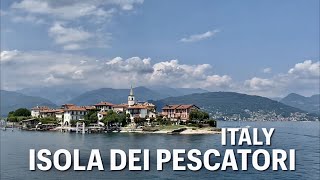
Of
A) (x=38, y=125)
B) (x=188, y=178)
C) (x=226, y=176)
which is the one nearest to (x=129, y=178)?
(x=188, y=178)

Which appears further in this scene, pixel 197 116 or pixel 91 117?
pixel 91 117

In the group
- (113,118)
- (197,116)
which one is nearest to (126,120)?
(113,118)

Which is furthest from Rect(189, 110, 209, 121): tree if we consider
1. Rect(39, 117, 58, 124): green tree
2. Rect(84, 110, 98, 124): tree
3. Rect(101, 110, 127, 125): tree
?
Rect(39, 117, 58, 124): green tree

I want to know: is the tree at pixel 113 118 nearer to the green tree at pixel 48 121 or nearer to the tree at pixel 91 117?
the tree at pixel 91 117

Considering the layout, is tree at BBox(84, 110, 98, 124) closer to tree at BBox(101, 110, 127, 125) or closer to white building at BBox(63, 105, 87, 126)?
white building at BBox(63, 105, 87, 126)

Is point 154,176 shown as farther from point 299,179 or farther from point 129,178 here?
point 299,179

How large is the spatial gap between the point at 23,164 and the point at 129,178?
1249 cm

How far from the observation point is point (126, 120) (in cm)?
11712

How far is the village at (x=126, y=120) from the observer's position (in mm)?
107750

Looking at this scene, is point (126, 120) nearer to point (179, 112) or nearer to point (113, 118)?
point (113, 118)

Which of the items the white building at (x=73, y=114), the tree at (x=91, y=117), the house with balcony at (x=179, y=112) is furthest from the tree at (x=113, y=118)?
the house with balcony at (x=179, y=112)

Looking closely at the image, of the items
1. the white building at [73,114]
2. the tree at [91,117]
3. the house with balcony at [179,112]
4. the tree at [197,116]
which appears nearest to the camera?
the tree at [197,116]

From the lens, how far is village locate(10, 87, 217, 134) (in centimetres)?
10775

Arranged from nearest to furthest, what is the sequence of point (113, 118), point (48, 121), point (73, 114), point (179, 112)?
point (113, 118) < point (73, 114) < point (179, 112) < point (48, 121)
